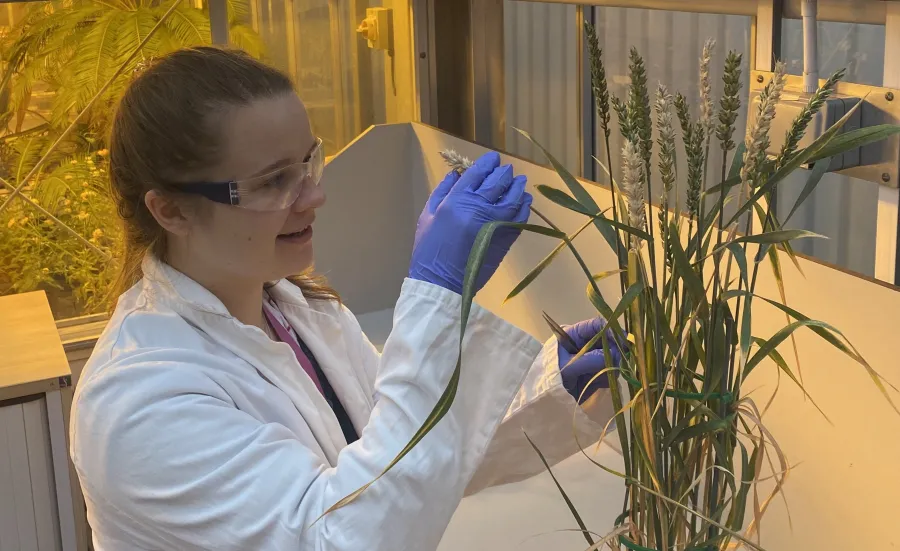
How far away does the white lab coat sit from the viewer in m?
0.93

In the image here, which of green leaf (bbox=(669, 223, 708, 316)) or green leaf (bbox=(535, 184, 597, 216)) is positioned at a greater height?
green leaf (bbox=(535, 184, 597, 216))

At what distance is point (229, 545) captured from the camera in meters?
0.95

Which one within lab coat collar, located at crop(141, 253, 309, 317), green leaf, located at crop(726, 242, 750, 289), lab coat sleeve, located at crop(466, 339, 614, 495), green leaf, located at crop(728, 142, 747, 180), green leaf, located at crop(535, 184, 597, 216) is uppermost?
green leaf, located at crop(728, 142, 747, 180)

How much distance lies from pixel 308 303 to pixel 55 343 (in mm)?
743

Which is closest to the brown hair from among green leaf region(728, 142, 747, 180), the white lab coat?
the white lab coat

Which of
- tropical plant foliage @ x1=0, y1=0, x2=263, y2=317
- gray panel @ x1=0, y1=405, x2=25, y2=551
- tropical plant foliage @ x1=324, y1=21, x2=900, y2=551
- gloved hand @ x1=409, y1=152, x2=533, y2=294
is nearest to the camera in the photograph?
tropical plant foliage @ x1=324, y1=21, x2=900, y2=551

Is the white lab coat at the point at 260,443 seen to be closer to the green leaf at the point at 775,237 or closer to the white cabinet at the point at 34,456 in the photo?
the green leaf at the point at 775,237

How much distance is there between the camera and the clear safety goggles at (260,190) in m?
1.05

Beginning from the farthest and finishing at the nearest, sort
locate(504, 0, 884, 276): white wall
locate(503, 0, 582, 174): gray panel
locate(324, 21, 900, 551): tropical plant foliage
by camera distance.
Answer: locate(503, 0, 582, 174): gray panel, locate(504, 0, 884, 276): white wall, locate(324, 21, 900, 551): tropical plant foliage

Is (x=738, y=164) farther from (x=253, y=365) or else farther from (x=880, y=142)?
(x=253, y=365)

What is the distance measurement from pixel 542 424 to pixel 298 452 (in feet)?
1.26

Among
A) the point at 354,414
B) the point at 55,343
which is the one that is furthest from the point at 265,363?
the point at 55,343

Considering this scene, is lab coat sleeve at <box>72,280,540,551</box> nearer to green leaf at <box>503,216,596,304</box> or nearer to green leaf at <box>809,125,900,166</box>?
green leaf at <box>503,216,596,304</box>

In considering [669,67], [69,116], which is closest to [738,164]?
[69,116]
